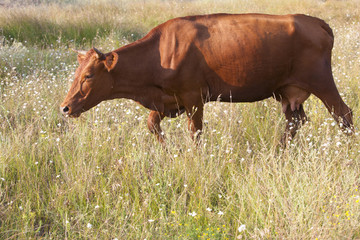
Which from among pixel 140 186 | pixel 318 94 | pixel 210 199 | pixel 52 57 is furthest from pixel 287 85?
pixel 52 57

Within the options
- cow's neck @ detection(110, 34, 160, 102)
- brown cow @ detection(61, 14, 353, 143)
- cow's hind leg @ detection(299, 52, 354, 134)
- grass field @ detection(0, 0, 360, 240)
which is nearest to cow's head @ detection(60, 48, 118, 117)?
brown cow @ detection(61, 14, 353, 143)

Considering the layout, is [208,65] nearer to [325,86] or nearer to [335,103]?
[325,86]

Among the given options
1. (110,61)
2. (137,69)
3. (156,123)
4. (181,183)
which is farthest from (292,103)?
(110,61)

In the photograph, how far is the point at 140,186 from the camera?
3885mm

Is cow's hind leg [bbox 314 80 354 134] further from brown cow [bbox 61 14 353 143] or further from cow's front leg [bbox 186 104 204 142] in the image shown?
cow's front leg [bbox 186 104 204 142]

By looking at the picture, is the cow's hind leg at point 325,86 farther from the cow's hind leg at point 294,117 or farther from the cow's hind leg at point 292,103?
the cow's hind leg at point 294,117

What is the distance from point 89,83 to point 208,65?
1.17 meters

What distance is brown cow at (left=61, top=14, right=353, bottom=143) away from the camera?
14.0ft

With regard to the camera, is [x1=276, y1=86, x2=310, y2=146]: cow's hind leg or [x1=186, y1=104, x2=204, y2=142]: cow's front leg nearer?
[x1=186, y1=104, x2=204, y2=142]: cow's front leg

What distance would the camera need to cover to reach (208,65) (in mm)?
4355

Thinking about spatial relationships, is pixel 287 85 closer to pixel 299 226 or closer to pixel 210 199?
pixel 210 199

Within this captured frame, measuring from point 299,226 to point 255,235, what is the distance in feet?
1.20

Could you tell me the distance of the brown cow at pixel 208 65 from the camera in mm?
4266

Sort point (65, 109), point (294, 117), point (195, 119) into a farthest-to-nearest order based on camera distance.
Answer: point (294, 117), point (195, 119), point (65, 109)
